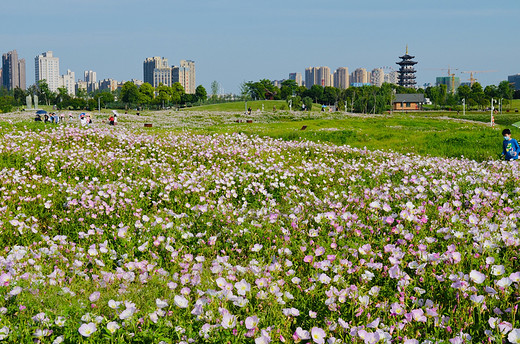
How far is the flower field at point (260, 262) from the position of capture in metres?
3.30

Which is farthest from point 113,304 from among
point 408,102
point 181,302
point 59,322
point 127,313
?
point 408,102

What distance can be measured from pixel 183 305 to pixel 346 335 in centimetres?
131

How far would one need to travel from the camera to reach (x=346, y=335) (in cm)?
335

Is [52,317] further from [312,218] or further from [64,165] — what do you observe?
[64,165]

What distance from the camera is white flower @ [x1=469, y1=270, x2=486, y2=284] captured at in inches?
146

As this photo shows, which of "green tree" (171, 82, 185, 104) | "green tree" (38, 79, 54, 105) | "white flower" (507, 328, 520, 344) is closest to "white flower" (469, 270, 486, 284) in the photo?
"white flower" (507, 328, 520, 344)

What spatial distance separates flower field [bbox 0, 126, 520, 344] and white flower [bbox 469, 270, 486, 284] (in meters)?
0.01

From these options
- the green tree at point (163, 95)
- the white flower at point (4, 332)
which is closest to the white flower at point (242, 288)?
the white flower at point (4, 332)

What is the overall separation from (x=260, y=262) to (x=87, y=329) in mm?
1974

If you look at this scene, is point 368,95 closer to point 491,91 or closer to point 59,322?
point 491,91

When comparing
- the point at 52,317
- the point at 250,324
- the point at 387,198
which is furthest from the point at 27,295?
the point at 387,198

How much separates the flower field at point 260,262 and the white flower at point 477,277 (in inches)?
0.6

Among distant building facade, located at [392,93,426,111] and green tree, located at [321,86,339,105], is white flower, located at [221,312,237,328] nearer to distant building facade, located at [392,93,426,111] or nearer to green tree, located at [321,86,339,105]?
green tree, located at [321,86,339,105]

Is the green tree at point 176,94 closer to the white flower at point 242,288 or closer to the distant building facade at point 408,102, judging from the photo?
the distant building facade at point 408,102
